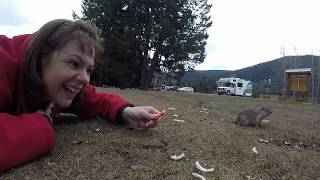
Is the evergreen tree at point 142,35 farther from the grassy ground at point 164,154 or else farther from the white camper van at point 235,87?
the grassy ground at point 164,154

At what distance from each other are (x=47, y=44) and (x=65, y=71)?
21 centimetres

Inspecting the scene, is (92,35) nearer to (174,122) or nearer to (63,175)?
(63,175)

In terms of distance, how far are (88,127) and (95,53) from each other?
95 cm

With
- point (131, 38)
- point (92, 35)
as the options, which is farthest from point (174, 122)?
point (131, 38)

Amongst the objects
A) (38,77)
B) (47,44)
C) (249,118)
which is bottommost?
(249,118)

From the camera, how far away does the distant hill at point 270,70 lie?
5122cm

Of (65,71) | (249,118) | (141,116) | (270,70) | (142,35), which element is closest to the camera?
(65,71)

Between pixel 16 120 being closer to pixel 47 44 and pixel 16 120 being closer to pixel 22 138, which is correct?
pixel 22 138

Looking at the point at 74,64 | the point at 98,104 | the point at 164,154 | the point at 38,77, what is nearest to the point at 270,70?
the point at 98,104

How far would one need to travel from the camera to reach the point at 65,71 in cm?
259

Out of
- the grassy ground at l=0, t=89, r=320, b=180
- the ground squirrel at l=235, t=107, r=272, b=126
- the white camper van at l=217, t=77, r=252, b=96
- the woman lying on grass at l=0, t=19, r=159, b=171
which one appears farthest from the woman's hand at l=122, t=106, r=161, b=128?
the white camper van at l=217, t=77, r=252, b=96

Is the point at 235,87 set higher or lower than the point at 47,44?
lower

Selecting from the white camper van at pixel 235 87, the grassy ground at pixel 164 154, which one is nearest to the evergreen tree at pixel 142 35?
the white camper van at pixel 235 87

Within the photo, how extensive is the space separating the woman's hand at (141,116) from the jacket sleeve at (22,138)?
0.77 meters
